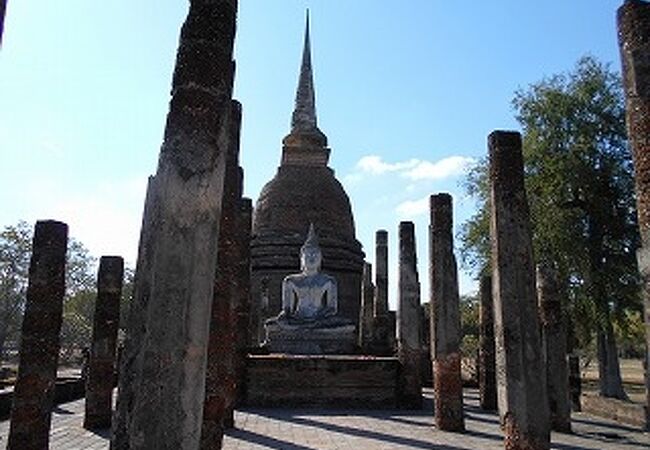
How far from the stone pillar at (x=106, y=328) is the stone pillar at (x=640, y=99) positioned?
26.4 ft

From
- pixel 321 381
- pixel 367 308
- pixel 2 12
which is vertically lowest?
pixel 321 381

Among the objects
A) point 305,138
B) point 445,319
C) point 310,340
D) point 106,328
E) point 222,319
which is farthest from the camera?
point 305,138

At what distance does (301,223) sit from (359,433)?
71.0 ft

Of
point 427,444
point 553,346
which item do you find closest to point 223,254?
point 427,444

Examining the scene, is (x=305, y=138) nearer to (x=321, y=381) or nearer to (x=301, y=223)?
(x=301, y=223)

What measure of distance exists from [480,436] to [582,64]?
1562 centimetres

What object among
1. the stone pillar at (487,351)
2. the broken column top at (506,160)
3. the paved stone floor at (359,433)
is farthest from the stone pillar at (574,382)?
the broken column top at (506,160)

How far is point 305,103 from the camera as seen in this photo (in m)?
37.3

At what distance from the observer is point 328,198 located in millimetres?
32156

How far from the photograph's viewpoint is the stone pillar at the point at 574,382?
1401cm

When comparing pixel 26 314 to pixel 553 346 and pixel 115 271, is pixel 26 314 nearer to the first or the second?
pixel 115 271

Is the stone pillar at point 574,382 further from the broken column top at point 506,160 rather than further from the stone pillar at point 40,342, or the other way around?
the stone pillar at point 40,342

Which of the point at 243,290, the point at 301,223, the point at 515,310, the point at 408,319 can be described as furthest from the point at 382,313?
the point at 515,310

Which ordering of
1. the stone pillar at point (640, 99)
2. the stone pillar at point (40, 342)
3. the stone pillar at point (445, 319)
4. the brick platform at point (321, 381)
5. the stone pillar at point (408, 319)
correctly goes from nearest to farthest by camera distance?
the stone pillar at point (640, 99) < the stone pillar at point (40, 342) < the stone pillar at point (445, 319) < the stone pillar at point (408, 319) < the brick platform at point (321, 381)
